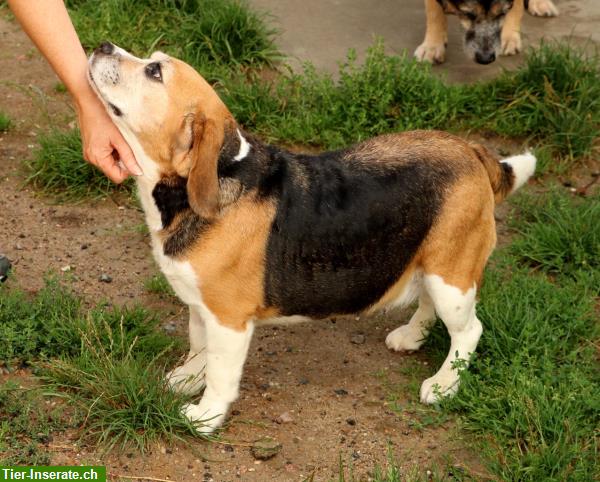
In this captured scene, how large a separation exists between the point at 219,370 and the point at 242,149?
3.34ft

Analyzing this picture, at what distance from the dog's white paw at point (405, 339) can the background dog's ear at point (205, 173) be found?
1599 mm

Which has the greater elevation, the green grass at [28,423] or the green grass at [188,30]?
the green grass at [188,30]

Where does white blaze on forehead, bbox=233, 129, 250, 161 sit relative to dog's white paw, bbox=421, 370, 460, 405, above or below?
above

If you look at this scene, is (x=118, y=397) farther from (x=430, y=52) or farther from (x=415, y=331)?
(x=430, y=52)

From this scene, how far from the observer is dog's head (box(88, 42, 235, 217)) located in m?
4.00

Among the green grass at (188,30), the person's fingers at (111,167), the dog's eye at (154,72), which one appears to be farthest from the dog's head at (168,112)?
the green grass at (188,30)

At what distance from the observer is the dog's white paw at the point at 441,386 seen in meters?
4.79

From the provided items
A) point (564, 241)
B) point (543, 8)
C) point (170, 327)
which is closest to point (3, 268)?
point (170, 327)

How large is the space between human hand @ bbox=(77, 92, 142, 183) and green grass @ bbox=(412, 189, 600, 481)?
1.90 meters

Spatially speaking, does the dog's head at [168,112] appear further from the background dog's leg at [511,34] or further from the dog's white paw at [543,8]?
the dog's white paw at [543,8]

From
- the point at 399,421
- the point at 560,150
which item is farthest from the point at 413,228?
the point at 560,150

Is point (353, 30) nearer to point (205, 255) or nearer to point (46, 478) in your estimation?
point (205, 255)

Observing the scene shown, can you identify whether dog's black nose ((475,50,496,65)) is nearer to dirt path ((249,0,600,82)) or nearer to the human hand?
dirt path ((249,0,600,82))

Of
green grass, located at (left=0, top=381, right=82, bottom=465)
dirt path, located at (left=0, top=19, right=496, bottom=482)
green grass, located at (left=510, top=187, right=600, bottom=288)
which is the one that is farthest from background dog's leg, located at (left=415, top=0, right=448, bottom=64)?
green grass, located at (left=0, top=381, right=82, bottom=465)
